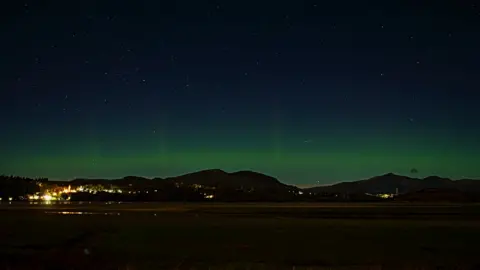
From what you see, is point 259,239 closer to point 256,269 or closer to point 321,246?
point 321,246

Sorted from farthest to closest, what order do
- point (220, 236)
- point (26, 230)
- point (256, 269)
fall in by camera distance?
1. point (26, 230)
2. point (220, 236)
3. point (256, 269)

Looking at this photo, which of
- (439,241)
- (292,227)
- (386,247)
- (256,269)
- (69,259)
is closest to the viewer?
(256,269)

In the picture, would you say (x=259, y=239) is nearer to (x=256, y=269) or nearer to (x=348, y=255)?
(x=348, y=255)

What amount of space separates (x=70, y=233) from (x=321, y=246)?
15.9 m

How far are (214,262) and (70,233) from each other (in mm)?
16109

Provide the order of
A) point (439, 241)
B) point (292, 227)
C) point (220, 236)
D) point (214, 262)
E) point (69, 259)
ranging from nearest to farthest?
point (69, 259), point (214, 262), point (439, 241), point (220, 236), point (292, 227)

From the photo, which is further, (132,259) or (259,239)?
(259,239)

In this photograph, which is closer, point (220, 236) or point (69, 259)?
point (69, 259)

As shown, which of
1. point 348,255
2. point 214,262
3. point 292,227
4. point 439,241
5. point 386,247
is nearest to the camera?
point 214,262

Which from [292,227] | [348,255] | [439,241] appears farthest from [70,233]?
[439,241]

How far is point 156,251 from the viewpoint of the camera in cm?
2923

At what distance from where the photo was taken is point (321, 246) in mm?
31828

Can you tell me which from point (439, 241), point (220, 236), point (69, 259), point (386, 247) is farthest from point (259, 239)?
point (69, 259)

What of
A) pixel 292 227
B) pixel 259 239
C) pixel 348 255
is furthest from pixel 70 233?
pixel 348 255
